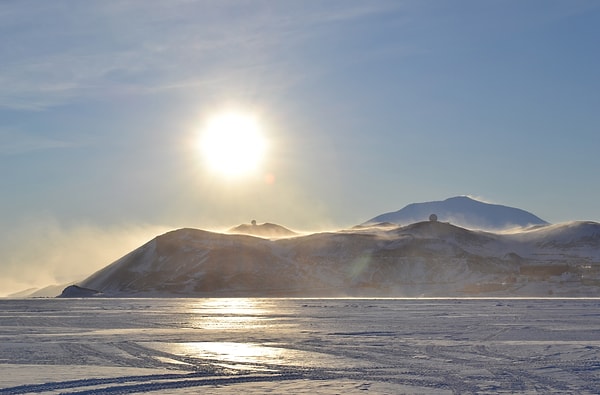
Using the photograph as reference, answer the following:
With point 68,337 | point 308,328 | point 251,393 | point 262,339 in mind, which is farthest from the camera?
point 308,328

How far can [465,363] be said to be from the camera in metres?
27.9

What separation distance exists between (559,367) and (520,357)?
3.04m

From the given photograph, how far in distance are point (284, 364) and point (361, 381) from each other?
4.64m

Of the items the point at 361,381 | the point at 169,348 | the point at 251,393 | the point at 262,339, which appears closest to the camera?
the point at 251,393

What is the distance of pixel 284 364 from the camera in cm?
2766

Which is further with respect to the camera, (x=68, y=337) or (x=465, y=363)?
(x=68, y=337)

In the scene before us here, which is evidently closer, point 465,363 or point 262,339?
point 465,363

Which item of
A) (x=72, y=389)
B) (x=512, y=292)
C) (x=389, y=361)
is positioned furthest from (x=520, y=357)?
(x=512, y=292)

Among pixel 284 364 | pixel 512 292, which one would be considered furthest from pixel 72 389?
pixel 512 292

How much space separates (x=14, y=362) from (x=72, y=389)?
26.6 ft

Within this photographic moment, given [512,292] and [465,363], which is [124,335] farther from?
[512,292]

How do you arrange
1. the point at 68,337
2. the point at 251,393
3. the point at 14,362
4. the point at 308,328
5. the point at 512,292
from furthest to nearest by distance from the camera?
the point at 512,292 → the point at 308,328 → the point at 68,337 → the point at 14,362 → the point at 251,393

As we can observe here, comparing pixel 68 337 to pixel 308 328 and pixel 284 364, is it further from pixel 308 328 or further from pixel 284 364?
pixel 284 364

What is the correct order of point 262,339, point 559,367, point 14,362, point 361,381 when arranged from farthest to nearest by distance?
→ point 262,339 → point 14,362 → point 559,367 → point 361,381
